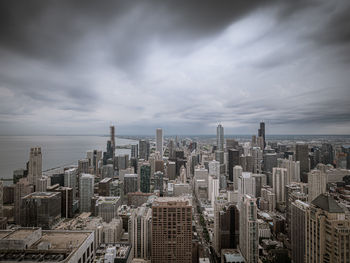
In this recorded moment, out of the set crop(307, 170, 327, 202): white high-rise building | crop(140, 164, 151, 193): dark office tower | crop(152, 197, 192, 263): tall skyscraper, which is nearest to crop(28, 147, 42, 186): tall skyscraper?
crop(152, 197, 192, 263): tall skyscraper

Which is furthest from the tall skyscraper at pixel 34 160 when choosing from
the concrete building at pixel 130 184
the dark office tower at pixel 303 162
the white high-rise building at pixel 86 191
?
the dark office tower at pixel 303 162

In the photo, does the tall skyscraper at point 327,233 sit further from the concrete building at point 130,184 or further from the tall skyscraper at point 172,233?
the concrete building at point 130,184

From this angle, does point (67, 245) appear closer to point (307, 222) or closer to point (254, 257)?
point (307, 222)

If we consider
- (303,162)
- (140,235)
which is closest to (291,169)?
(303,162)

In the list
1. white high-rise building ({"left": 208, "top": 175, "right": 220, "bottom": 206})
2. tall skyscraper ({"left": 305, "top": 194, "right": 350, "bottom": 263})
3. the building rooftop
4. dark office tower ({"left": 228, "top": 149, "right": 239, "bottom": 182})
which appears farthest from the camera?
dark office tower ({"left": 228, "top": 149, "right": 239, "bottom": 182})

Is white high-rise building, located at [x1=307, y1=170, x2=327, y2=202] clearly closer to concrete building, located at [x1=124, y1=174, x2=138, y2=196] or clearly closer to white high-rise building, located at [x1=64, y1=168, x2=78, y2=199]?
concrete building, located at [x1=124, y1=174, x2=138, y2=196]
